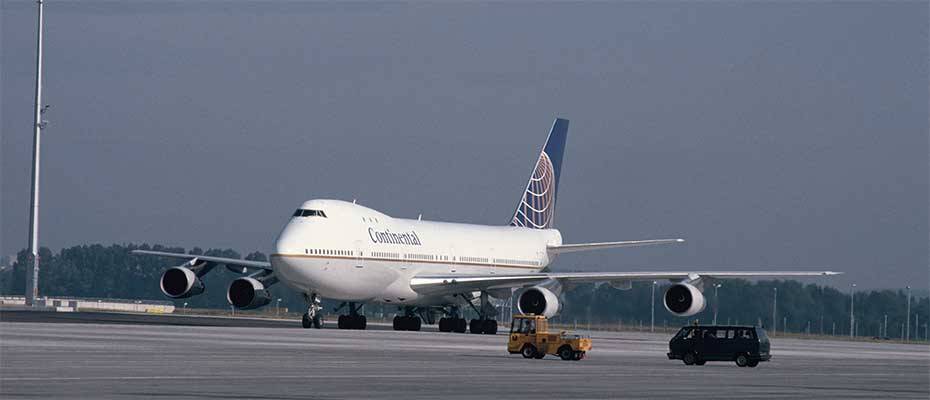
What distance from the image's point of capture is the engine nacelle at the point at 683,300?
2251 inches

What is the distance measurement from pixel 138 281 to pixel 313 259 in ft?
245

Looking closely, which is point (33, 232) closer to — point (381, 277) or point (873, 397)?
point (381, 277)

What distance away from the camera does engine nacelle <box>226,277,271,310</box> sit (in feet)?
197

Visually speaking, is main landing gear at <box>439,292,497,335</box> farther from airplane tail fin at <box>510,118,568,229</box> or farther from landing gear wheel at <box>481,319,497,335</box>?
airplane tail fin at <box>510,118,568,229</box>

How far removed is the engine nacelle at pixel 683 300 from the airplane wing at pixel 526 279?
573 mm

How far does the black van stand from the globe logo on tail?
36.0 metres

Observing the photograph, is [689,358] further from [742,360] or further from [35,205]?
[35,205]

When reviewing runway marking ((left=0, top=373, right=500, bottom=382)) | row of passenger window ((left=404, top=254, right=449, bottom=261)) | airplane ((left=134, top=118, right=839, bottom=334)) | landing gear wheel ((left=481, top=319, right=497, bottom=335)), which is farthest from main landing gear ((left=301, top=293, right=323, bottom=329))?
runway marking ((left=0, top=373, right=500, bottom=382))

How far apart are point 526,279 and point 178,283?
1377cm

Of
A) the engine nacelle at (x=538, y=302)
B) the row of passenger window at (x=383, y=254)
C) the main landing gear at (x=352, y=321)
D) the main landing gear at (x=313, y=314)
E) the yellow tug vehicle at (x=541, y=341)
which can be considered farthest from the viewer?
the main landing gear at (x=352, y=321)

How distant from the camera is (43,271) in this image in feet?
440

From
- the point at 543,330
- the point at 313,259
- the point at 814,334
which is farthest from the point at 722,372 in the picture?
the point at 814,334

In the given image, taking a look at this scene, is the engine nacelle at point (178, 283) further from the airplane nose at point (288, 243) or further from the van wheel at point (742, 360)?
the van wheel at point (742, 360)

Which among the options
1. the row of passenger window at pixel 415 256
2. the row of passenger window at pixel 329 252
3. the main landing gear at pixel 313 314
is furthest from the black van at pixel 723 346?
the main landing gear at pixel 313 314
